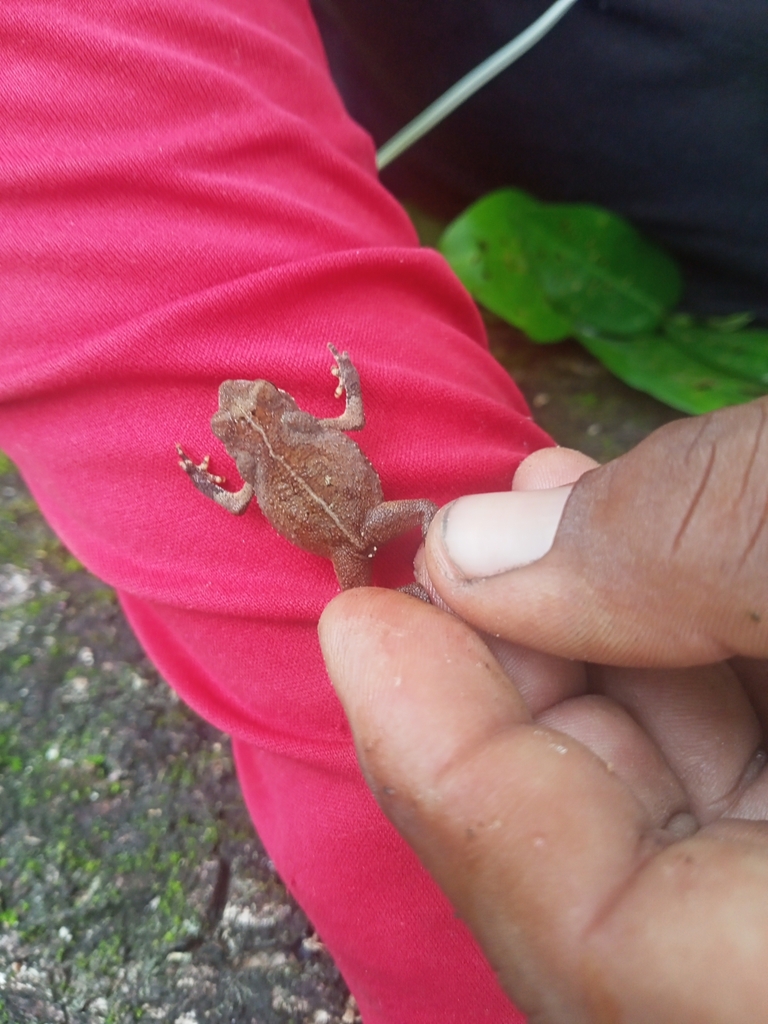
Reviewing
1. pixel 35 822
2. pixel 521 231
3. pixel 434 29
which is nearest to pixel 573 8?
pixel 434 29

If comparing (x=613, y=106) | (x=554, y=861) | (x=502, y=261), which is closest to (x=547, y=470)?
(x=554, y=861)

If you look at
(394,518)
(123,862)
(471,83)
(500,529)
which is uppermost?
(471,83)

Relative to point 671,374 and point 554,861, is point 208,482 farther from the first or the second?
point 671,374

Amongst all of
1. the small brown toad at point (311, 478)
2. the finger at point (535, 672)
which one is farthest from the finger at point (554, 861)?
the small brown toad at point (311, 478)

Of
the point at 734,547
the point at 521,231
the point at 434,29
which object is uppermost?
the point at 434,29

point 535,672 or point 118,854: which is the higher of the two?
point 535,672

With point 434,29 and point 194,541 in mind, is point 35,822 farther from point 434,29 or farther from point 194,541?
point 434,29

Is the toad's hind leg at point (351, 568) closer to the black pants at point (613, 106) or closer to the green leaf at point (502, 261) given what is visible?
the green leaf at point (502, 261)
